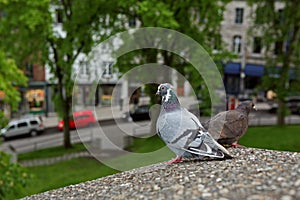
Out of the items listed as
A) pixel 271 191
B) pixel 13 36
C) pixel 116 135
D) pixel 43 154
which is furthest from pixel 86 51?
pixel 271 191

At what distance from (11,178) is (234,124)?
8.19 metres

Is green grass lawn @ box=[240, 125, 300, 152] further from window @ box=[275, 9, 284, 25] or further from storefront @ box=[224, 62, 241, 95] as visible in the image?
storefront @ box=[224, 62, 241, 95]

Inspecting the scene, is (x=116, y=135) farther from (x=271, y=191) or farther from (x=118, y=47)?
(x=118, y=47)

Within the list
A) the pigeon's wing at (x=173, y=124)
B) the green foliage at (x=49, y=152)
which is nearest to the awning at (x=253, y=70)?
the green foliage at (x=49, y=152)

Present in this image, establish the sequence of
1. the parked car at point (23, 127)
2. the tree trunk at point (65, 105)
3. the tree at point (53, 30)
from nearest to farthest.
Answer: the tree at point (53, 30)
the tree trunk at point (65, 105)
the parked car at point (23, 127)

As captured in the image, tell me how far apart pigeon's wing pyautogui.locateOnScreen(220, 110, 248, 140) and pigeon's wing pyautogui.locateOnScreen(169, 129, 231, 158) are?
58cm

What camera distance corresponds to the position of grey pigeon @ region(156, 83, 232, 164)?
627cm

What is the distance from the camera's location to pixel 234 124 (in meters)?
7.01

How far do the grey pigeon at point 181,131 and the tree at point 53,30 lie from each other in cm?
1106

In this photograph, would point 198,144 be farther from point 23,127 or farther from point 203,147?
point 23,127

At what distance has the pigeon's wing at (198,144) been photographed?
Answer: 6336mm

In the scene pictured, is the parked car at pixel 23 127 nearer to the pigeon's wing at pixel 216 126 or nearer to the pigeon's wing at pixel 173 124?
the pigeon's wing at pixel 216 126

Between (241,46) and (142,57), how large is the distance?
24.0 metres

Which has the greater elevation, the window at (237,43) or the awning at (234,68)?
the window at (237,43)
